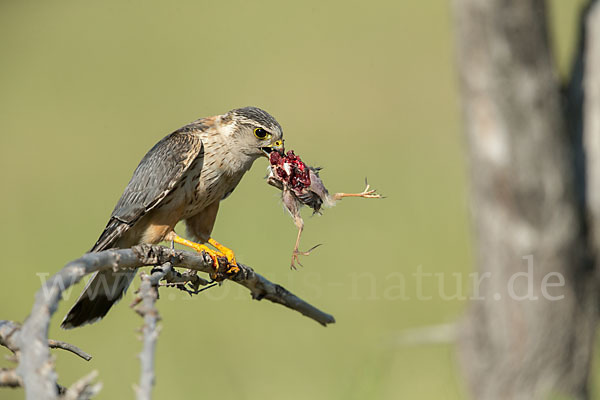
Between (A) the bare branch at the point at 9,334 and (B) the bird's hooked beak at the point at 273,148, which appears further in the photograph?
(B) the bird's hooked beak at the point at 273,148

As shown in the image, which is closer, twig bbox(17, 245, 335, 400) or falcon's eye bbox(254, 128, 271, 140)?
twig bbox(17, 245, 335, 400)

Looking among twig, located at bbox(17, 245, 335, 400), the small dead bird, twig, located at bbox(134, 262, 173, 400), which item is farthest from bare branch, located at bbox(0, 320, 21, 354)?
the small dead bird

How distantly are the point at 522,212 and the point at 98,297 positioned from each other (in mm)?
2531

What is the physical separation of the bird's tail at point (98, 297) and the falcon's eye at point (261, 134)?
1073 millimetres

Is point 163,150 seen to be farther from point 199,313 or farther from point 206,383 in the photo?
point 199,313

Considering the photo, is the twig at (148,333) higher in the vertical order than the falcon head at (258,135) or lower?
higher

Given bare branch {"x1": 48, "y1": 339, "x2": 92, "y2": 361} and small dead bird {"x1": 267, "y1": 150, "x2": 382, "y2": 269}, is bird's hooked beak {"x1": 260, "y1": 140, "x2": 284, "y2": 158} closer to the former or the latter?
small dead bird {"x1": 267, "y1": 150, "x2": 382, "y2": 269}

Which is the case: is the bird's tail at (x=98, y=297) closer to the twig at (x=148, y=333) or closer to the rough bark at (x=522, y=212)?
the twig at (x=148, y=333)

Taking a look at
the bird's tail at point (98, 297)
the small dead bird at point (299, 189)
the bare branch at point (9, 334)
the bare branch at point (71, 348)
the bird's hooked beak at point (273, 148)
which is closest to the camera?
the bare branch at point (9, 334)

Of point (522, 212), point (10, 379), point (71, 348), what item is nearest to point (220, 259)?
point (71, 348)

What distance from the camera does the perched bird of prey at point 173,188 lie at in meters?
3.94

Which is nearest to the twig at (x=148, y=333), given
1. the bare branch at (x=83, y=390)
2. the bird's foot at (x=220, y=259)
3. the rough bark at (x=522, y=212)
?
the bare branch at (x=83, y=390)

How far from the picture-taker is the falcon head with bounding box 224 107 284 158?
400 cm

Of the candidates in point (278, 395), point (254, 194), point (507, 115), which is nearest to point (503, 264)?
point (507, 115)
